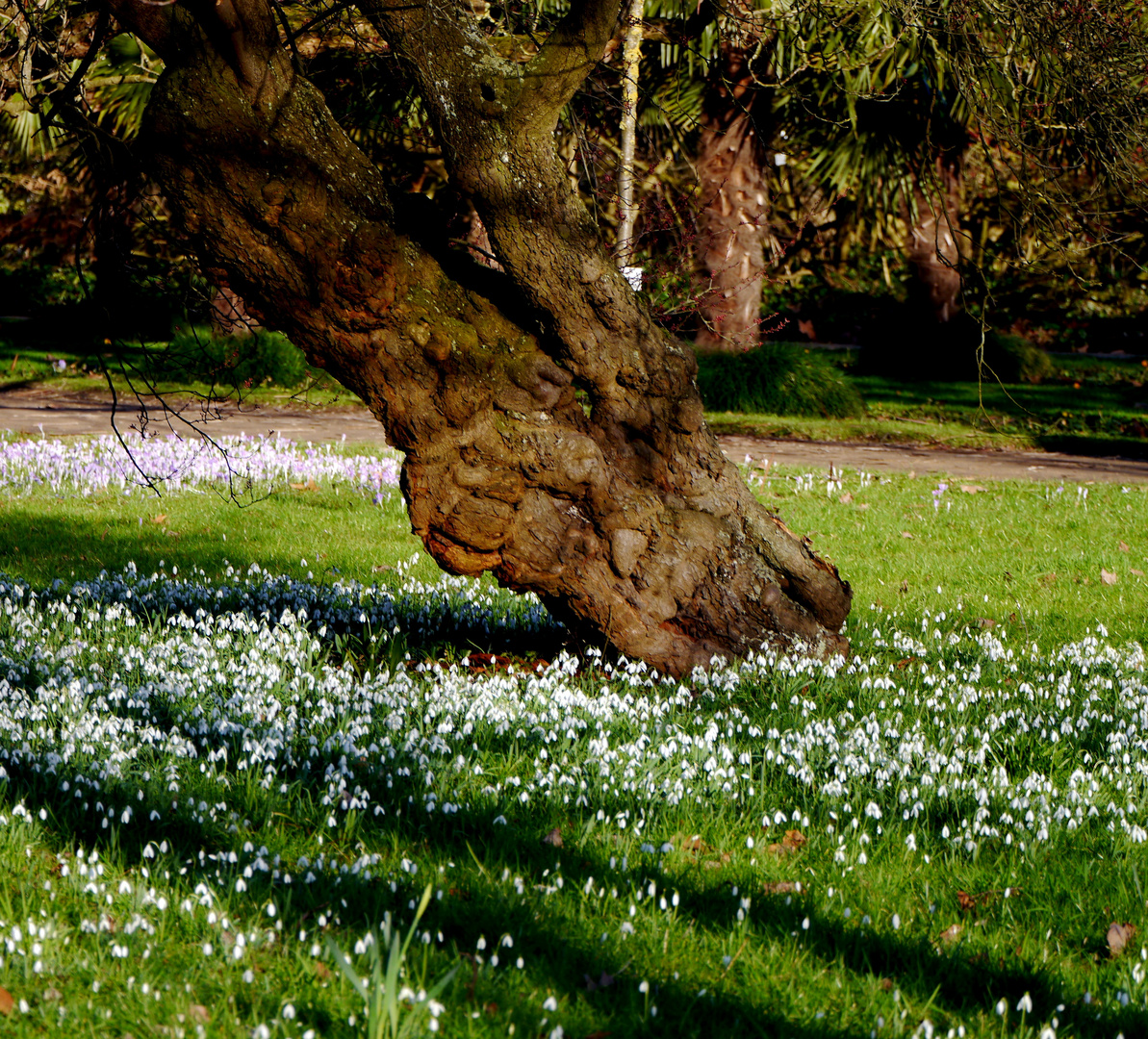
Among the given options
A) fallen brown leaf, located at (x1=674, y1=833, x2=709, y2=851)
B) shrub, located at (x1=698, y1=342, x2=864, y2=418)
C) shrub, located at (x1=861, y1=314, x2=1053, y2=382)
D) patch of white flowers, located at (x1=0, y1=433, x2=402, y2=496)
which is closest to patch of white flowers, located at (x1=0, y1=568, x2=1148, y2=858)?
fallen brown leaf, located at (x1=674, y1=833, x2=709, y2=851)

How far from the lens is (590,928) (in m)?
2.76

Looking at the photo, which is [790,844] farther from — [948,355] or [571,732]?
[948,355]

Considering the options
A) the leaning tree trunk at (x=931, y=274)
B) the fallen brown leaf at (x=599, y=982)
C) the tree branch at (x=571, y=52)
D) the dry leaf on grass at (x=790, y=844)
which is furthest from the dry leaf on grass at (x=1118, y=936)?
the leaning tree trunk at (x=931, y=274)

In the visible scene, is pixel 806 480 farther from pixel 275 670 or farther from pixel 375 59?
pixel 275 670

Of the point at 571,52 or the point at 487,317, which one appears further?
the point at 487,317

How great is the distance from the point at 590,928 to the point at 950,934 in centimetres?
89

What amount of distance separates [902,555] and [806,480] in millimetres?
2772

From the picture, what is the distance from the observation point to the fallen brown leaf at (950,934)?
9.20 feet

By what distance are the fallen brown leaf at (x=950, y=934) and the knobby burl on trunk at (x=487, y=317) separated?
2.18m

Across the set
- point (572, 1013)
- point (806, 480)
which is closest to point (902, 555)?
point (806, 480)

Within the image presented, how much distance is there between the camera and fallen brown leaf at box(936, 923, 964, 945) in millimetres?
2805

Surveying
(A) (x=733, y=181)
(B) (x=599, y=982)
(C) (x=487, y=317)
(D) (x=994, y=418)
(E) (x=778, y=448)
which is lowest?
(B) (x=599, y=982)

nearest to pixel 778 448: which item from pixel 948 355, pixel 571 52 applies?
pixel 948 355

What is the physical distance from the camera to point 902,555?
8.32 meters
